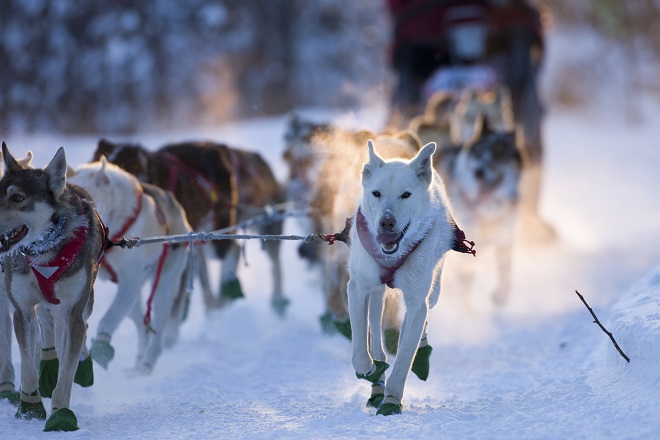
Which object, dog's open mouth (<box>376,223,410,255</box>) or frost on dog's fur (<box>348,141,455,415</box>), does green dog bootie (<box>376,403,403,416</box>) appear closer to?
frost on dog's fur (<box>348,141,455,415</box>)

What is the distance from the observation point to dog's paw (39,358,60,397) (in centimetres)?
398

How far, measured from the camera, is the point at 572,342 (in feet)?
18.5

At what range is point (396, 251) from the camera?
12.3ft

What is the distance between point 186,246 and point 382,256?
7.35 ft

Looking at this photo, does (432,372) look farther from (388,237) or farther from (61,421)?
(61,421)

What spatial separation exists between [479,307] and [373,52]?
74.4 feet

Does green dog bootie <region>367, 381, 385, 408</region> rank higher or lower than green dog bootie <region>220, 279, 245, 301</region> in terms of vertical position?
higher

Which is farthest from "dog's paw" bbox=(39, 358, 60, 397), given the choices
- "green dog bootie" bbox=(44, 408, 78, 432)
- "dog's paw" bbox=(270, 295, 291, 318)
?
"dog's paw" bbox=(270, 295, 291, 318)

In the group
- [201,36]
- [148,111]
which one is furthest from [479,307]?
[201,36]

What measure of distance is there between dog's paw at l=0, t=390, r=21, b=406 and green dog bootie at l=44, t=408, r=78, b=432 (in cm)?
48

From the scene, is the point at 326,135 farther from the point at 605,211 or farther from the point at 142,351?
the point at 605,211

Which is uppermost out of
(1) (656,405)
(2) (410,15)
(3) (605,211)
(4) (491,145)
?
(2) (410,15)

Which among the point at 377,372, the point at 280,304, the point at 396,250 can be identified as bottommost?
the point at 280,304

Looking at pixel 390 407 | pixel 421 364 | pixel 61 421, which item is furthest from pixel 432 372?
pixel 61 421
